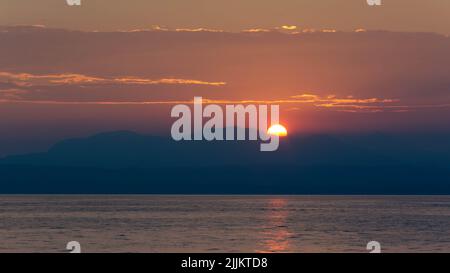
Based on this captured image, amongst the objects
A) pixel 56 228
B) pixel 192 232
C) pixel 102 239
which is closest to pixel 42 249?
pixel 102 239

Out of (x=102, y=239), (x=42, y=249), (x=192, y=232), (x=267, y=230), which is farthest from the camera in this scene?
(x=267, y=230)

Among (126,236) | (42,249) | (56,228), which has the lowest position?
(42,249)

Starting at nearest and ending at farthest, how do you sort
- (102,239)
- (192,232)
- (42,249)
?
(42,249) < (102,239) < (192,232)

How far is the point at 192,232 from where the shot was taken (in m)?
96.9

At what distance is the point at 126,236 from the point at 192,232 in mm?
9330
